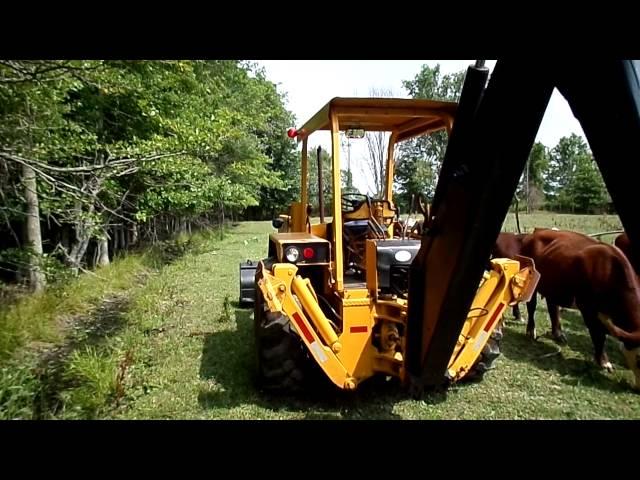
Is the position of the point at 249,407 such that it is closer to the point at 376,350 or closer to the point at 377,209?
the point at 376,350

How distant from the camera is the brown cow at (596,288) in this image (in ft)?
14.5

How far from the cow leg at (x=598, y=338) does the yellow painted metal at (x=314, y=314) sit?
10.2 feet

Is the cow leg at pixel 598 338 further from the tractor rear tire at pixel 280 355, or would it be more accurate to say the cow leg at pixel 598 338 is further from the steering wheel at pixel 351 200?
the tractor rear tire at pixel 280 355

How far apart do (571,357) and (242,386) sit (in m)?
3.62

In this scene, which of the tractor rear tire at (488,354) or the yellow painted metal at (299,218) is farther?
the yellow painted metal at (299,218)

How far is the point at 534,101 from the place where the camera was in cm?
144

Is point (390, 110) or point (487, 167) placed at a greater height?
point (390, 110)

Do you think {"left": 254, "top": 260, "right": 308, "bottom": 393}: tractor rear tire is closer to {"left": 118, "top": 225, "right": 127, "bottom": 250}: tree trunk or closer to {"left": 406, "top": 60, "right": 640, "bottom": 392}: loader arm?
{"left": 406, "top": 60, "right": 640, "bottom": 392}: loader arm

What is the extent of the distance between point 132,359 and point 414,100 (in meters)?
3.97

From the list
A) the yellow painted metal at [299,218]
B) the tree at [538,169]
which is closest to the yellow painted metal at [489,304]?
the yellow painted metal at [299,218]

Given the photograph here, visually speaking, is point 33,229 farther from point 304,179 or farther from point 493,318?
point 493,318

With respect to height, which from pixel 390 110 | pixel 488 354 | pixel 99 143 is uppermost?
pixel 99 143

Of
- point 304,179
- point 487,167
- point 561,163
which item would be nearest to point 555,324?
point 304,179

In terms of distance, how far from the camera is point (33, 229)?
294 inches
